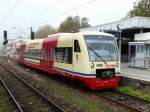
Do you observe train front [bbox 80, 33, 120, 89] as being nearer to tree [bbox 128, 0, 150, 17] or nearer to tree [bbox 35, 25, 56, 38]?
tree [bbox 128, 0, 150, 17]

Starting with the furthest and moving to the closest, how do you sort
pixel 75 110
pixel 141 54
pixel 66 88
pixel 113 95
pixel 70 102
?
pixel 141 54 < pixel 66 88 < pixel 113 95 < pixel 70 102 < pixel 75 110

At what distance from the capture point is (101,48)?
1625 centimetres

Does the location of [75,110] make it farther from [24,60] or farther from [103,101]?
[24,60]

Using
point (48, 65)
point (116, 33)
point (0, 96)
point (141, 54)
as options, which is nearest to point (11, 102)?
point (0, 96)

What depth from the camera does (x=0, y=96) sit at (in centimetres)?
1588

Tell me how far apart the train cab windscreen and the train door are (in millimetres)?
582

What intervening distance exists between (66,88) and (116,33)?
758 cm

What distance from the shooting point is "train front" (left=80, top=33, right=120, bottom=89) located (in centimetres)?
1556

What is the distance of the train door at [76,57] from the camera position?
16081 millimetres

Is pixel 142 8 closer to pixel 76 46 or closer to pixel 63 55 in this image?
pixel 63 55

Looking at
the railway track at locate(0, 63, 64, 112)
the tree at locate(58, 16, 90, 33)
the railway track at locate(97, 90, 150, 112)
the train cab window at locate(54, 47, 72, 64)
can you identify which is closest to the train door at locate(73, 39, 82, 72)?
the train cab window at locate(54, 47, 72, 64)

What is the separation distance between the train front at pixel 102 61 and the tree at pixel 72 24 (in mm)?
73698

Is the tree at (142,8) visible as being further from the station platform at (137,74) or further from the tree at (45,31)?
the tree at (45,31)

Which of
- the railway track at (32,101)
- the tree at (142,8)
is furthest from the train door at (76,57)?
the tree at (142,8)
